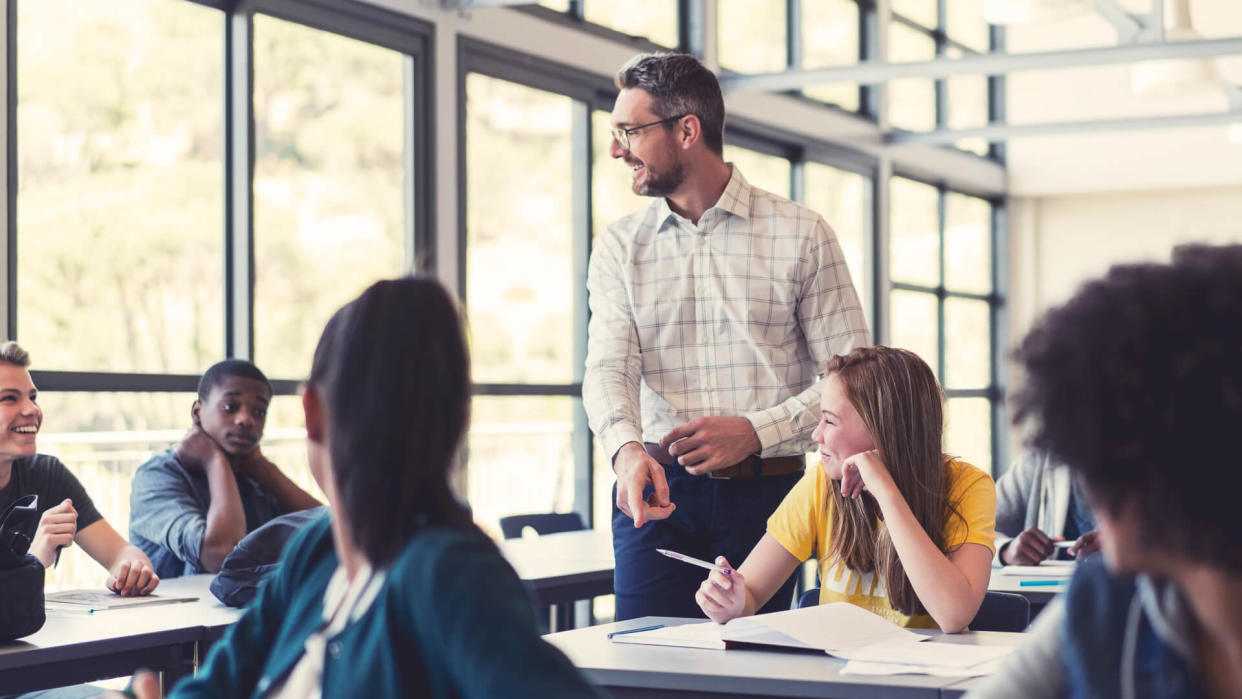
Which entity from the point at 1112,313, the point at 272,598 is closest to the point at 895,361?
the point at 272,598

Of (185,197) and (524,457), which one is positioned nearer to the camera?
(185,197)

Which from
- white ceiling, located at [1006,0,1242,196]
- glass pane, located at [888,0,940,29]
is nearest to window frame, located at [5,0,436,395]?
glass pane, located at [888,0,940,29]

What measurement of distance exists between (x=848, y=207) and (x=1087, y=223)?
10.00ft

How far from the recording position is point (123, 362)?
14.3ft

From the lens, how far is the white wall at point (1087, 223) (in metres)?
10.1

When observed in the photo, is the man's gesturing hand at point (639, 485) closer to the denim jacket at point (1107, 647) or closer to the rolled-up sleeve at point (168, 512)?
the denim jacket at point (1107, 647)

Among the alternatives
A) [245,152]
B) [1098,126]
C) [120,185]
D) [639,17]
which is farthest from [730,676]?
[1098,126]

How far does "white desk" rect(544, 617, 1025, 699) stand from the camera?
1.80m

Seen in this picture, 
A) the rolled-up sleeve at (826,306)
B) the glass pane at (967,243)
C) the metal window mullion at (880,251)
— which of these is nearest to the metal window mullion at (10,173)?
the rolled-up sleeve at (826,306)

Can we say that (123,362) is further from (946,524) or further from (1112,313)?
(1112,313)

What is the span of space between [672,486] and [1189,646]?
6.08ft

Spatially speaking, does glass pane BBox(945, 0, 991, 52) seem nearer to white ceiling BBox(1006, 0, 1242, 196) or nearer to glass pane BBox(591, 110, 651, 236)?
white ceiling BBox(1006, 0, 1242, 196)

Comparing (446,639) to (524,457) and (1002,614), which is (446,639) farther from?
(524,457)

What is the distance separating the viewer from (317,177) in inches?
201
